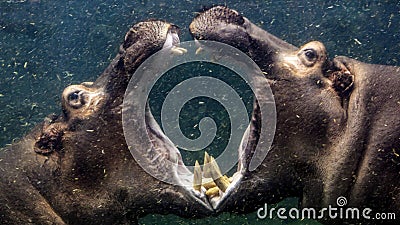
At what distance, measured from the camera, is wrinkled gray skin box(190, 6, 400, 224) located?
11.6 feet

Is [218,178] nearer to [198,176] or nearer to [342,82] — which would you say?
[198,176]

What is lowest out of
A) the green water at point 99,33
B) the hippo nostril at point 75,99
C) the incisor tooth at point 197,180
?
the incisor tooth at point 197,180

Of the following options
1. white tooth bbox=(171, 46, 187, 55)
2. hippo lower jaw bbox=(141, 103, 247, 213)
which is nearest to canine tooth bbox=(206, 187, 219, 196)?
hippo lower jaw bbox=(141, 103, 247, 213)

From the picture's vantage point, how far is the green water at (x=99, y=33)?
44.7 ft

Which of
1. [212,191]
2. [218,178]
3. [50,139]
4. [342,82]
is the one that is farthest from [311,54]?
[50,139]

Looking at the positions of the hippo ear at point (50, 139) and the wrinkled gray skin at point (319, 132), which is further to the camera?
the hippo ear at point (50, 139)

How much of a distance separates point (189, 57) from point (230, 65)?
21.2 inches

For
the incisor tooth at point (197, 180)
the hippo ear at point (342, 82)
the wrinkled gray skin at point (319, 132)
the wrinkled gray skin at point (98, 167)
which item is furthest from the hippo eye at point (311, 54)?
the incisor tooth at point (197, 180)

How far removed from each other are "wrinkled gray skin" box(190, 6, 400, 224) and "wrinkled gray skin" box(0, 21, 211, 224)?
0.49m

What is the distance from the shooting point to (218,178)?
3.80m

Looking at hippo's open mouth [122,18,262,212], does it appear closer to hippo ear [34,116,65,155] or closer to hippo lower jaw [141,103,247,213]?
hippo lower jaw [141,103,247,213]

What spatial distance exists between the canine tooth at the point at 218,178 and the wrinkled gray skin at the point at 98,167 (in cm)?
31

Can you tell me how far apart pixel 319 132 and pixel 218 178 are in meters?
0.91

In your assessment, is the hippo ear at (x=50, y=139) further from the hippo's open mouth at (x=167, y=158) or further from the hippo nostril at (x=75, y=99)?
the hippo's open mouth at (x=167, y=158)
